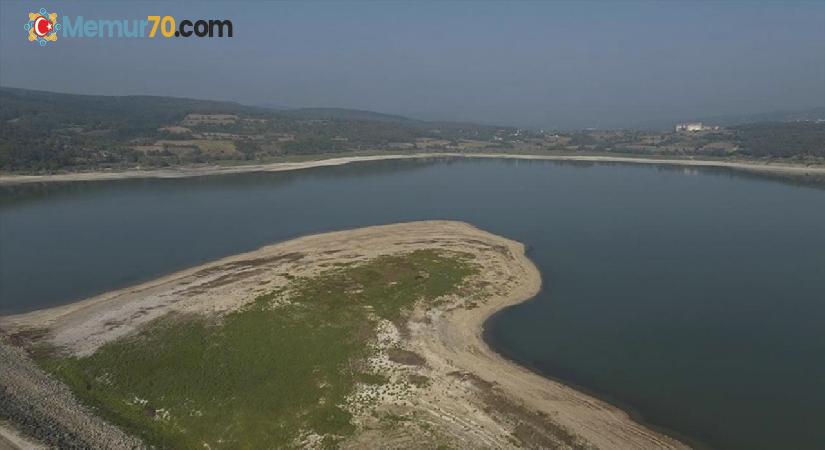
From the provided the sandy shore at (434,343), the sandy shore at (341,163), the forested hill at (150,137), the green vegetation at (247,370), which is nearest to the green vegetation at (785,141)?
the sandy shore at (341,163)

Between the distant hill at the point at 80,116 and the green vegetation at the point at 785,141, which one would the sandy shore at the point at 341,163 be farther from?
Result: the distant hill at the point at 80,116

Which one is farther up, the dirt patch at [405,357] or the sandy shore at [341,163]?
the sandy shore at [341,163]

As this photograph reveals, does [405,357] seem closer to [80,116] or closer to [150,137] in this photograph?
[150,137]

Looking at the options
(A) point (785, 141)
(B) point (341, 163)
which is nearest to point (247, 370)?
(B) point (341, 163)

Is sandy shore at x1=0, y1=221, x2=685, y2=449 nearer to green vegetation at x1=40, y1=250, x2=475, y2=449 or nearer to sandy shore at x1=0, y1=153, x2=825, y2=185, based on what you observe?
green vegetation at x1=40, y1=250, x2=475, y2=449

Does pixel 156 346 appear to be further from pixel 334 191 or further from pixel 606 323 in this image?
pixel 334 191

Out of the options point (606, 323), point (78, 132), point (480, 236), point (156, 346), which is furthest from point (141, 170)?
point (606, 323)
